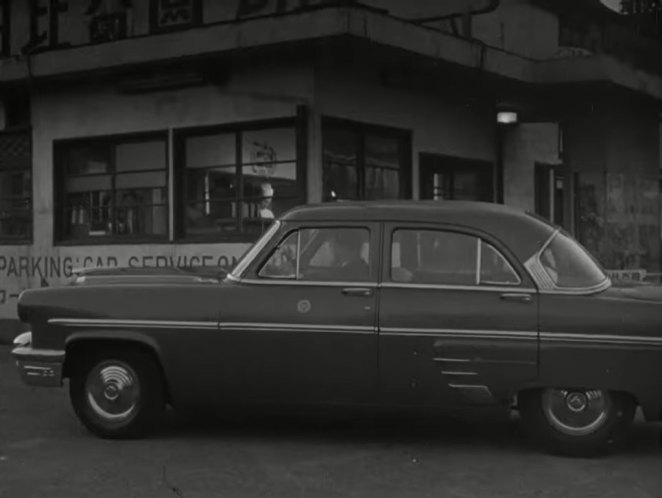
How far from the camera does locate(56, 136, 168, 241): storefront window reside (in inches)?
461

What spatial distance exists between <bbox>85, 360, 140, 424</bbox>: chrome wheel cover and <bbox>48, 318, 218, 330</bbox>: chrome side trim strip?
0.29 metres

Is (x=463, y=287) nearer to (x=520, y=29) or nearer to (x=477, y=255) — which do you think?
(x=477, y=255)

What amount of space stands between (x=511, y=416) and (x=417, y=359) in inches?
65.6

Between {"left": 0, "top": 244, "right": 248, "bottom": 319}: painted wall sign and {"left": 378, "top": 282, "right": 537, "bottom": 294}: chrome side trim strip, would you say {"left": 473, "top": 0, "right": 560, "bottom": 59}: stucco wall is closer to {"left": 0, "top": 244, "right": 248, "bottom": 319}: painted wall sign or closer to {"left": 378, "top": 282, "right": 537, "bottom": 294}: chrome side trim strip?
{"left": 0, "top": 244, "right": 248, "bottom": 319}: painted wall sign

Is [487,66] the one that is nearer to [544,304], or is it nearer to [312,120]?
[312,120]

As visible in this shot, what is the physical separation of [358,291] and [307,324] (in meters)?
0.39

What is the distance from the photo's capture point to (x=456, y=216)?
6109 mm

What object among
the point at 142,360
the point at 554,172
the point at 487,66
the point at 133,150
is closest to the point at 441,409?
the point at 142,360

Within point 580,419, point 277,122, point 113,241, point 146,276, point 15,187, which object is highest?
point 277,122

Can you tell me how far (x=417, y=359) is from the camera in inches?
232

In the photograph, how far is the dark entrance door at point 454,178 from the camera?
484 inches

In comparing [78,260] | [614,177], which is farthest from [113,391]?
[614,177]

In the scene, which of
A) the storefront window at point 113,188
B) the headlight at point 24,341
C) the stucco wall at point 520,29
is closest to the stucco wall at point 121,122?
the storefront window at point 113,188

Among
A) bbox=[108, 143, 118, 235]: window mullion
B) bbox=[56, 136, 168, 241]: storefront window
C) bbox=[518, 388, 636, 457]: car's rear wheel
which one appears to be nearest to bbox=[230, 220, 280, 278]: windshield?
bbox=[518, 388, 636, 457]: car's rear wheel
